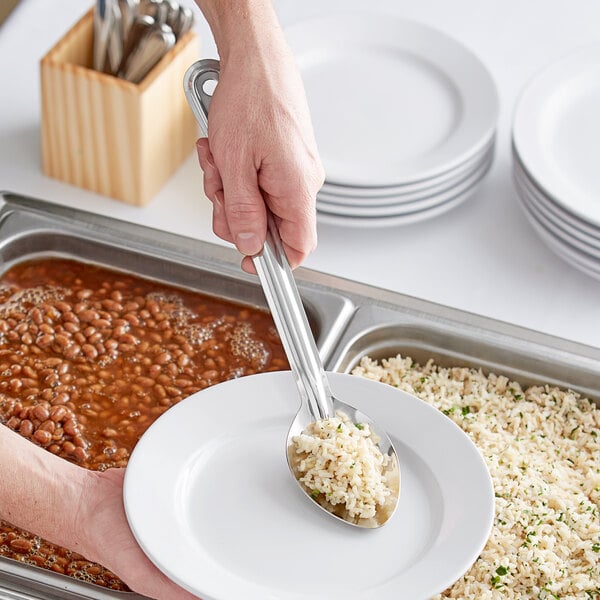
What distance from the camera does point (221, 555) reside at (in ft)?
Answer: 4.79

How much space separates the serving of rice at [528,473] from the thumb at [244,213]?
Answer: 0.47 meters

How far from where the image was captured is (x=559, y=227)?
2061 millimetres

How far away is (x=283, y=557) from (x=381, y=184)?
880 millimetres

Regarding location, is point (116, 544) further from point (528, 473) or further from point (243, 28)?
point (243, 28)

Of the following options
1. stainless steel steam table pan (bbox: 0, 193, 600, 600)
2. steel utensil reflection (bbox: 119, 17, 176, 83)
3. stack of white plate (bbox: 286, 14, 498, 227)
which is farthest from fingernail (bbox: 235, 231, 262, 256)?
steel utensil reflection (bbox: 119, 17, 176, 83)

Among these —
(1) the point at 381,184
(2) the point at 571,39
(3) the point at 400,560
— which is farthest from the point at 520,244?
(3) the point at 400,560

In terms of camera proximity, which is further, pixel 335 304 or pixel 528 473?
pixel 335 304

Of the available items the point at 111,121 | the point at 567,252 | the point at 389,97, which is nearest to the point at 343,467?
the point at 567,252

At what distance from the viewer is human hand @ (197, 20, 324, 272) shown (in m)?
1.58

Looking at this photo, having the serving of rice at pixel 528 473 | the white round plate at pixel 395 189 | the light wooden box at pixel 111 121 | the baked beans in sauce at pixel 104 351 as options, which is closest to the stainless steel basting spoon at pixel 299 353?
the serving of rice at pixel 528 473

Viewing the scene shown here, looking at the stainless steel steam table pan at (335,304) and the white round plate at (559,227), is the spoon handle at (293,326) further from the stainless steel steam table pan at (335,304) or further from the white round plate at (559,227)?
the white round plate at (559,227)

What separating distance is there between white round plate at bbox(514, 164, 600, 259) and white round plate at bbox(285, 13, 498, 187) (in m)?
0.15

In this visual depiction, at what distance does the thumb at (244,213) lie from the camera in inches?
61.9

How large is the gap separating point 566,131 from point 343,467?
1.13 m
